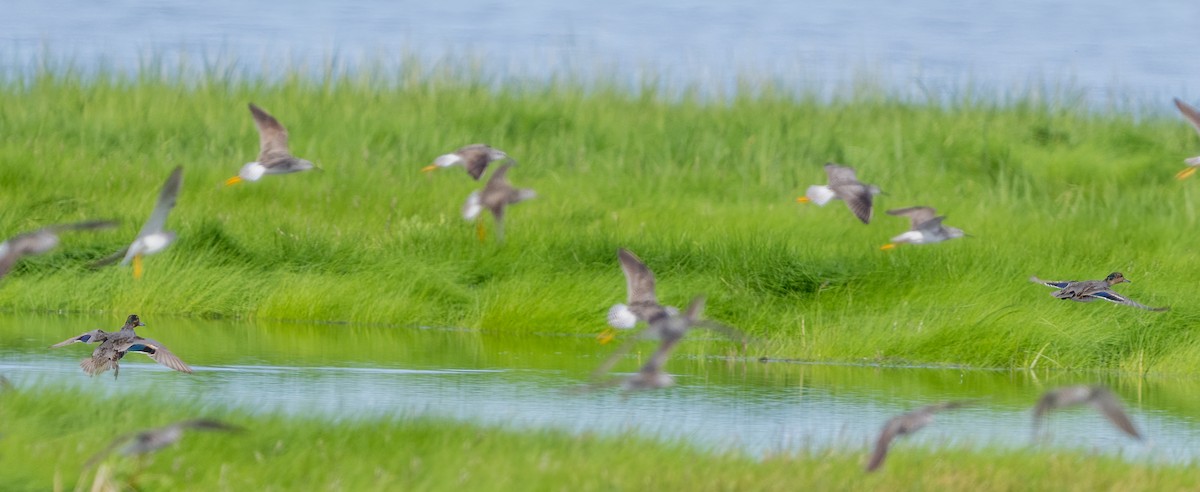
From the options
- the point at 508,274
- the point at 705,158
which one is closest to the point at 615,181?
the point at 705,158

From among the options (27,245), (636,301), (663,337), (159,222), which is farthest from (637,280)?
(27,245)

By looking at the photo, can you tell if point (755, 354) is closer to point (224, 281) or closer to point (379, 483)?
point (224, 281)

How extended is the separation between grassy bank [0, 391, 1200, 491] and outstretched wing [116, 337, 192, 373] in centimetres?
72

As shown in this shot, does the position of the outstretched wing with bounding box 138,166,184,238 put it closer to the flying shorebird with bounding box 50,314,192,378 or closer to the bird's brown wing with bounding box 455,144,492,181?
the flying shorebird with bounding box 50,314,192,378

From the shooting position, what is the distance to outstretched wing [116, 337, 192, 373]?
1082 cm

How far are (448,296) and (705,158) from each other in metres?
6.57

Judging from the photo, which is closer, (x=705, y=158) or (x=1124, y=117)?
(x=705, y=158)

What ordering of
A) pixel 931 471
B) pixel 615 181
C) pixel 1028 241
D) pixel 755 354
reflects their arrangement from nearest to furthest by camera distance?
pixel 931 471 → pixel 755 354 → pixel 1028 241 → pixel 615 181

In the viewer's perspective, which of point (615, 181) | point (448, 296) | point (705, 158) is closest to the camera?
point (448, 296)

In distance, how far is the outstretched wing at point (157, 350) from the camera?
10.8 m

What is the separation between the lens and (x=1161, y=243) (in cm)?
1814

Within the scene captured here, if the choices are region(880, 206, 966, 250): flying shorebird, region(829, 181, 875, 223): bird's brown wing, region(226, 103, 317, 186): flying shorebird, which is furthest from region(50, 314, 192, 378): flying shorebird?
region(880, 206, 966, 250): flying shorebird

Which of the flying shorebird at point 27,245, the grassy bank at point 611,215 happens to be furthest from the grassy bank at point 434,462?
the grassy bank at point 611,215

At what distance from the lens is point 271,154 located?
41.8ft
